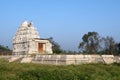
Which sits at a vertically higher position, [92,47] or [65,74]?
[92,47]

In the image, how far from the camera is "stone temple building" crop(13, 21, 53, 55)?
31.7 meters

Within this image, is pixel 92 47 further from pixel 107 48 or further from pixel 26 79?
pixel 26 79

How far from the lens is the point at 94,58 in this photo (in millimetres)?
23859

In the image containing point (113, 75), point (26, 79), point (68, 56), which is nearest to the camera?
point (26, 79)

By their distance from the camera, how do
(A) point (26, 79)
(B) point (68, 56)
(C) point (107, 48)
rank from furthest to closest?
(C) point (107, 48)
(B) point (68, 56)
(A) point (26, 79)

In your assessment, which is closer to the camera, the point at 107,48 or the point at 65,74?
the point at 65,74

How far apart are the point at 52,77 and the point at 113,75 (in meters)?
5.03

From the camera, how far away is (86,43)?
39.5 metres

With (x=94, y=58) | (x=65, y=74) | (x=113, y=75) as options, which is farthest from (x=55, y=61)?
(x=65, y=74)

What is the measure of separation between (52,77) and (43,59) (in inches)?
429

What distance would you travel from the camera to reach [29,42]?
31625 millimetres

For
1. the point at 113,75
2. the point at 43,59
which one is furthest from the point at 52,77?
the point at 43,59

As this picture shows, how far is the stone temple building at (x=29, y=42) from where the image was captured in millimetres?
31703

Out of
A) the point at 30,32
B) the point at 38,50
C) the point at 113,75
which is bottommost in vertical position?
the point at 113,75
